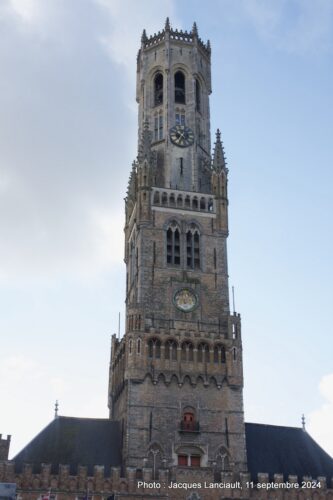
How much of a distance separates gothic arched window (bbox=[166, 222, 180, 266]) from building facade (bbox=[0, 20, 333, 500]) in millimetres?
118

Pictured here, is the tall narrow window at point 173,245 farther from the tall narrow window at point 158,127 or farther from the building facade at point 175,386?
the tall narrow window at point 158,127

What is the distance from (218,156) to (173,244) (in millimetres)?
12369

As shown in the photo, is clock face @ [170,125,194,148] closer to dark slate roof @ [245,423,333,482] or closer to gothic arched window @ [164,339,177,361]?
gothic arched window @ [164,339,177,361]

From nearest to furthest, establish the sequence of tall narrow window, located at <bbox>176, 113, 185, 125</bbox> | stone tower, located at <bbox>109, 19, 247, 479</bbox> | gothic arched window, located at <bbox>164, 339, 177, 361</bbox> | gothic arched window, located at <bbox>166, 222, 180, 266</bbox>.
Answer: stone tower, located at <bbox>109, 19, 247, 479</bbox> → gothic arched window, located at <bbox>164, 339, 177, 361</bbox> → gothic arched window, located at <bbox>166, 222, 180, 266</bbox> → tall narrow window, located at <bbox>176, 113, 185, 125</bbox>

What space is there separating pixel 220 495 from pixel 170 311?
17.6m

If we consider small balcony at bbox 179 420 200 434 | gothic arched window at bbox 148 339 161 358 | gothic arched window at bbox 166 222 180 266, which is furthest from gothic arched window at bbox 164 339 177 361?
gothic arched window at bbox 166 222 180 266

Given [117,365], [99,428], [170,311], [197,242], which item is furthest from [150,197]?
[99,428]

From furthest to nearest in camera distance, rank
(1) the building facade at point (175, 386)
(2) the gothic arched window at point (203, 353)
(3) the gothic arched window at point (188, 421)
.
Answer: (2) the gothic arched window at point (203, 353)
(3) the gothic arched window at point (188, 421)
(1) the building facade at point (175, 386)

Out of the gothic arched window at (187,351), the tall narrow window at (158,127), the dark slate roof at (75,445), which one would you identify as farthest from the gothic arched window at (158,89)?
the dark slate roof at (75,445)

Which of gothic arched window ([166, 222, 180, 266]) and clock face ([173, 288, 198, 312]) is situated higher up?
gothic arched window ([166, 222, 180, 266])

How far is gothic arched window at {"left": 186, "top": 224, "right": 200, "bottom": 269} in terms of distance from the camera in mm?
74750

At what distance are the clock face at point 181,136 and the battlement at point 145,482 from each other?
34369 mm

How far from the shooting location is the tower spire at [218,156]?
8019cm

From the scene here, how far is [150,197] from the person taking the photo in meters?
76.7
